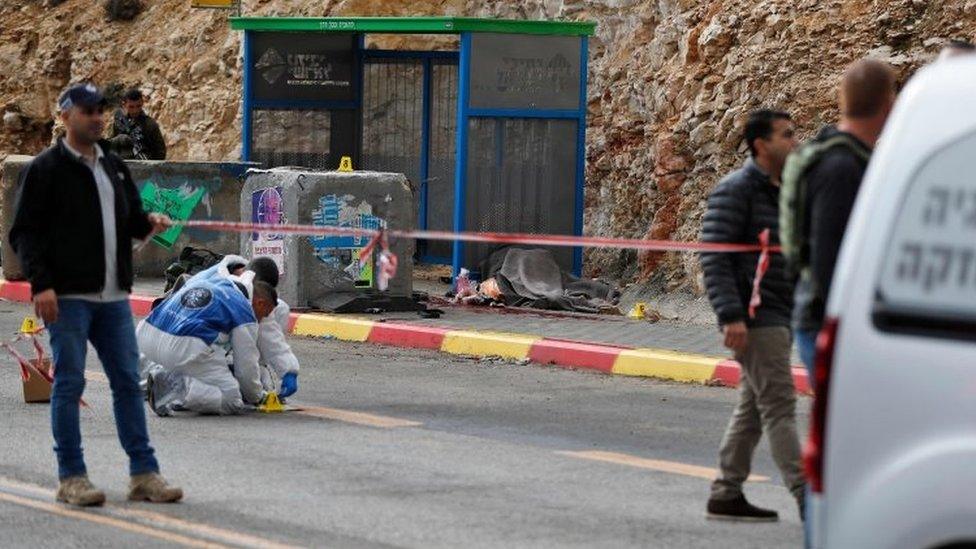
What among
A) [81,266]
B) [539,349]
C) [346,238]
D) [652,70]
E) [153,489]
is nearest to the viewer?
[81,266]

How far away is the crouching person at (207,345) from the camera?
10477 millimetres

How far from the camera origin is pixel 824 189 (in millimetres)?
6262

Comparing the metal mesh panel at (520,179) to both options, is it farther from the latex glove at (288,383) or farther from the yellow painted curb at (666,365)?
the latex glove at (288,383)

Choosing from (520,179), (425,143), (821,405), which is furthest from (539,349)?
(821,405)

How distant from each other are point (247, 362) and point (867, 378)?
6.43 meters

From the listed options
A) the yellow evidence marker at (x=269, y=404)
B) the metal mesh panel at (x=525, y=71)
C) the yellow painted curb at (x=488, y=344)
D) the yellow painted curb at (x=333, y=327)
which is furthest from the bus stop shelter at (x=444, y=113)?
the yellow evidence marker at (x=269, y=404)

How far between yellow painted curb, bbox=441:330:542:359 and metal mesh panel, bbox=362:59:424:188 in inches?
202

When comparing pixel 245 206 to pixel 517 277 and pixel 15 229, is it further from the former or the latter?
pixel 15 229

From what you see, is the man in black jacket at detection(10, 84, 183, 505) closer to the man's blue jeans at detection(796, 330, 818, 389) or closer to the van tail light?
the man's blue jeans at detection(796, 330, 818, 389)

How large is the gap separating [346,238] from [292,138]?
11.6 ft

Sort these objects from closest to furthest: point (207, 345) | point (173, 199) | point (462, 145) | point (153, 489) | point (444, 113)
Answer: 1. point (153, 489)
2. point (207, 345)
3. point (462, 145)
4. point (173, 199)
5. point (444, 113)

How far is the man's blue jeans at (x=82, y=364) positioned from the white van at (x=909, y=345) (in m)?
3.98

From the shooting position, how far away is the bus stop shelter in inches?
674

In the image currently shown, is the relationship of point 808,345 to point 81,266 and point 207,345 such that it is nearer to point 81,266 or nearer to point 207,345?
point 81,266
